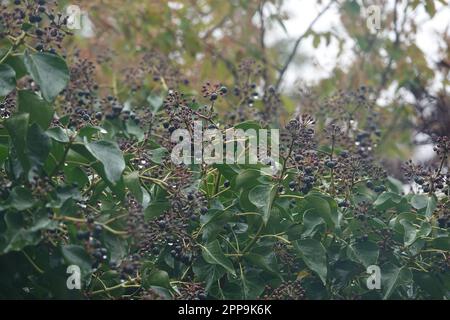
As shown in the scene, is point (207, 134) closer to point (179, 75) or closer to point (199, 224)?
point (199, 224)

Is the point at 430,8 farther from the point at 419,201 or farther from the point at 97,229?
the point at 97,229

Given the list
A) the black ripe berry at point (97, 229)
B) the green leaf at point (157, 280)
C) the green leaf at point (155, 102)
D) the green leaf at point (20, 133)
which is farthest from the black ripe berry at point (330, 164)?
the green leaf at point (155, 102)

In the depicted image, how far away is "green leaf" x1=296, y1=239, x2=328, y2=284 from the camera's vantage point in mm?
2215

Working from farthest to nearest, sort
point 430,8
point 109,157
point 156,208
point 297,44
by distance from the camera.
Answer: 1. point 297,44
2. point 430,8
3. point 156,208
4. point 109,157

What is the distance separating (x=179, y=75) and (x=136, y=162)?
152 cm

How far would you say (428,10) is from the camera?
4.10 m

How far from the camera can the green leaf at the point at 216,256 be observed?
85.7 inches

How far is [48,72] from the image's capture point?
7.06 feet

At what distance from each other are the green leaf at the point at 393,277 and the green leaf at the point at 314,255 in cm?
20

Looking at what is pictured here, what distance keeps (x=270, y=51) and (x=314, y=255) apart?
10.8ft

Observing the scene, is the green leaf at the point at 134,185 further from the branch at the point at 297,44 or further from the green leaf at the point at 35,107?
the branch at the point at 297,44

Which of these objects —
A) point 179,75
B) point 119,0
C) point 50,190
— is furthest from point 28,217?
point 119,0

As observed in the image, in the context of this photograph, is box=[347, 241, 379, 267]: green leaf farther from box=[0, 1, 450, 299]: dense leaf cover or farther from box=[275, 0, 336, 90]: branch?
box=[275, 0, 336, 90]: branch

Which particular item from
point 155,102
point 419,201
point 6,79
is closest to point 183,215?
point 6,79
